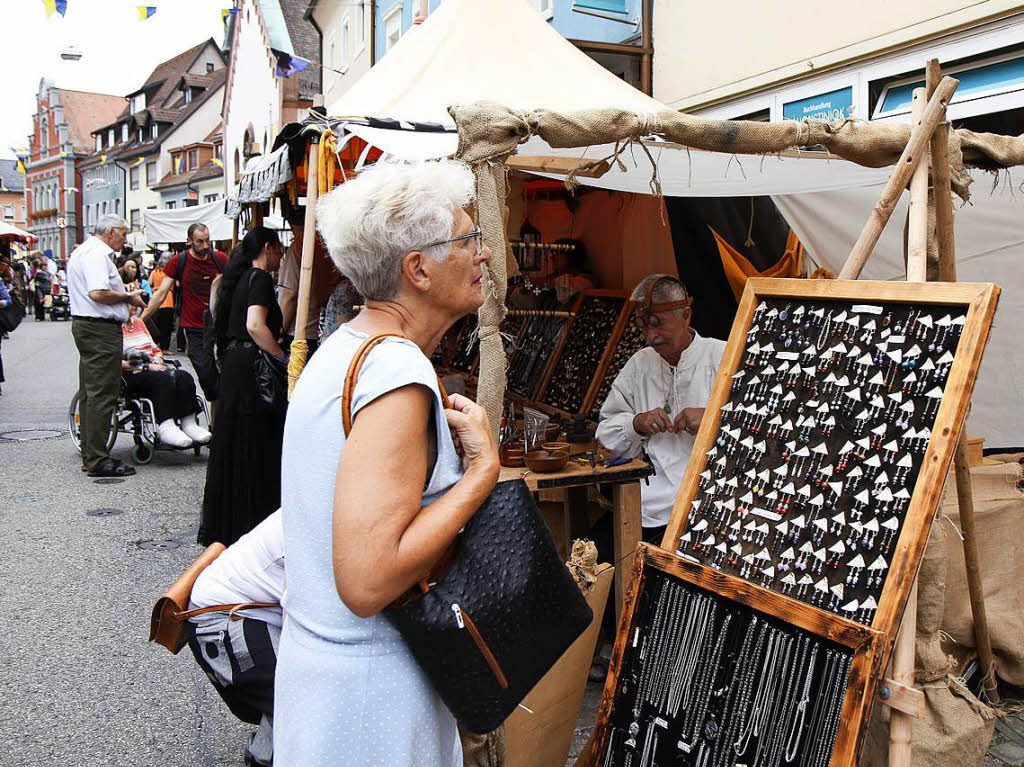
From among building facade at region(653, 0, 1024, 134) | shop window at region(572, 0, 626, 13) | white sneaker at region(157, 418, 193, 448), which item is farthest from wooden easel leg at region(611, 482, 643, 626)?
shop window at region(572, 0, 626, 13)

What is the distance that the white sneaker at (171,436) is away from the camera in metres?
7.36

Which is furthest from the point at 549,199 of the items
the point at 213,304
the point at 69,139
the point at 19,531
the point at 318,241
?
the point at 69,139

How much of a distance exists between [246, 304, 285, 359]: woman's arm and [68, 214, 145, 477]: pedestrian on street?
2.49m

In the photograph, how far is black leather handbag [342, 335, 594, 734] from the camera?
4.59 ft

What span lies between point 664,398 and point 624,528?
0.75 m

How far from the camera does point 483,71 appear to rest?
5020 mm

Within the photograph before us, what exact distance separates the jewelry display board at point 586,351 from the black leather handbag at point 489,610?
411cm

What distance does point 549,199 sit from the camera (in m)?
6.19

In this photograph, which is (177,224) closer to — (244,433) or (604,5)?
(604,5)

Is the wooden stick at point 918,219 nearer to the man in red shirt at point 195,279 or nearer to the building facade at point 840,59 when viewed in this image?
the building facade at point 840,59

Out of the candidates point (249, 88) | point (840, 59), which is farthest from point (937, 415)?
point (249, 88)

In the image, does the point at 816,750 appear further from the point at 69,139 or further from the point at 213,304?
the point at 69,139

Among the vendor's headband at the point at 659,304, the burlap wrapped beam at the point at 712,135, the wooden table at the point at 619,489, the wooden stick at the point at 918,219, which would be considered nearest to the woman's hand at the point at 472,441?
the burlap wrapped beam at the point at 712,135

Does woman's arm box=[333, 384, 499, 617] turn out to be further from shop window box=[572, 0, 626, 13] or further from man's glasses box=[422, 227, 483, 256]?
shop window box=[572, 0, 626, 13]
